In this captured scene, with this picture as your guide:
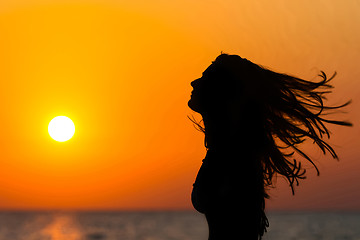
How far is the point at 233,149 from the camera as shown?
12.0 ft

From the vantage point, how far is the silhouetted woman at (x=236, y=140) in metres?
3.60

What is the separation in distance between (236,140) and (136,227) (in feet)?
223

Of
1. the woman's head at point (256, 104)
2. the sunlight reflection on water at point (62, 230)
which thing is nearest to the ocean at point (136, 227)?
the sunlight reflection on water at point (62, 230)

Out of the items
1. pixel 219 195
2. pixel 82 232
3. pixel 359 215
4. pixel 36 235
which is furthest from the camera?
pixel 359 215

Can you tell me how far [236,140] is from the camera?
3.65 m

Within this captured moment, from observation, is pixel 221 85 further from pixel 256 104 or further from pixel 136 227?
pixel 136 227

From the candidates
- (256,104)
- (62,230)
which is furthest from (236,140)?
(62,230)

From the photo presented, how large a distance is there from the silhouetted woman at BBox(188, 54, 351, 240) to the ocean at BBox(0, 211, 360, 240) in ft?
154

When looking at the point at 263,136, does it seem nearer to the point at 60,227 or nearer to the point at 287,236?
the point at 287,236

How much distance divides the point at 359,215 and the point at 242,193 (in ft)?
333

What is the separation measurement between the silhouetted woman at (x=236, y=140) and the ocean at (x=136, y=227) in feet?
154

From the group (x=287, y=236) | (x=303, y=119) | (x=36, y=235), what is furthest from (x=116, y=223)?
(x=303, y=119)

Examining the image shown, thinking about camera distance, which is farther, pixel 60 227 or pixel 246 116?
pixel 60 227

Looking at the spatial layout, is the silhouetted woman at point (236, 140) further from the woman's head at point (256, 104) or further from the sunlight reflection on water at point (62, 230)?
the sunlight reflection on water at point (62, 230)
